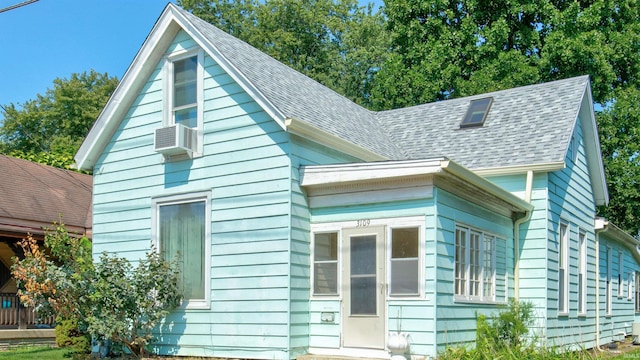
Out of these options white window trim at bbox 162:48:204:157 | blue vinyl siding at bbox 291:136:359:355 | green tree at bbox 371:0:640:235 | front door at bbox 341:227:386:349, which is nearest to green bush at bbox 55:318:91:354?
white window trim at bbox 162:48:204:157

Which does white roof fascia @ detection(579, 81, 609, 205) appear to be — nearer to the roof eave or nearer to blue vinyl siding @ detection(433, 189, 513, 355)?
the roof eave

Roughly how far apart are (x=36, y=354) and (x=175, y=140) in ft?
19.6

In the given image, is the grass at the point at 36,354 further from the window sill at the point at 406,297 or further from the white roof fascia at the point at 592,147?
the white roof fascia at the point at 592,147

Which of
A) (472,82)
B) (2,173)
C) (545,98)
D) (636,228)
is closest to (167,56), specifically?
(545,98)

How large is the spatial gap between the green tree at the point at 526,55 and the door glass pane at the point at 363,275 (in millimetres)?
16237

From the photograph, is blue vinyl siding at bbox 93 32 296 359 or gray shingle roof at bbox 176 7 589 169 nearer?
blue vinyl siding at bbox 93 32 296 359

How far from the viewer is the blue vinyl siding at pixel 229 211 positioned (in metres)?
10.8

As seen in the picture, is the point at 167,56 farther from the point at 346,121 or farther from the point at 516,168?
the point at 516,168

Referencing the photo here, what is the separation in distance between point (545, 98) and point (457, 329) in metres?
7.62

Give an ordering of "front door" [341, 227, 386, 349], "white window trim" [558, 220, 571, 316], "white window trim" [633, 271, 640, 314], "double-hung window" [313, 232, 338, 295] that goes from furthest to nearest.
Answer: "white window trim" [633, 271, 640, 314] < "white window trim" [558, 220, 571, 316] < "double-hung window" [313, 232, 338, 295] < "front door" [341, 227, 386, 349]

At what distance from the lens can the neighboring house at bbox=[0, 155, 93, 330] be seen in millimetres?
18234

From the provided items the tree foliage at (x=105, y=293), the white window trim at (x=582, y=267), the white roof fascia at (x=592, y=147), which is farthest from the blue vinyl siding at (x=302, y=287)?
the white roof fascia at (x=592, y=147)

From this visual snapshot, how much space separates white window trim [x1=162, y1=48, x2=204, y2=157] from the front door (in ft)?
11.1

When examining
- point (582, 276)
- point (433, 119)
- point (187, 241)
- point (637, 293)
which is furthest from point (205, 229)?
point (637, 293)
